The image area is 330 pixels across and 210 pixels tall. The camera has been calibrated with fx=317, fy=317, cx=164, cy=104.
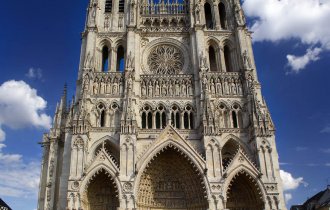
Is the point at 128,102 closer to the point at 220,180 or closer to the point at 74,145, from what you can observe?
the point at 74,145

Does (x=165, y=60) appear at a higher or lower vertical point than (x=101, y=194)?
higher

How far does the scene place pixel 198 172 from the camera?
20.8 m

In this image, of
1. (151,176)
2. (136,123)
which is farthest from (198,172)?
(136,123)

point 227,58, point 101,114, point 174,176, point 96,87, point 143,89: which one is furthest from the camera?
point 227,58

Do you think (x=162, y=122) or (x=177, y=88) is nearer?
(x=162, y=122)

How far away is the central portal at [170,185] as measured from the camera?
→ 21.4 metres

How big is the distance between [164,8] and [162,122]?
11624 millimetres

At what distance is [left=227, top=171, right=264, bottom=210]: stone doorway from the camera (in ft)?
69.1

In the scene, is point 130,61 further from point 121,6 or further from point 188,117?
point 121,6

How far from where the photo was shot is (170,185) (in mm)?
22531

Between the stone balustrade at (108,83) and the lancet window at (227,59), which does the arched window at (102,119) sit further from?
the lancet window at (227,59)

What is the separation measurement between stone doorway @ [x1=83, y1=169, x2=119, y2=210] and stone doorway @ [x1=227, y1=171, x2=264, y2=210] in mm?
7895

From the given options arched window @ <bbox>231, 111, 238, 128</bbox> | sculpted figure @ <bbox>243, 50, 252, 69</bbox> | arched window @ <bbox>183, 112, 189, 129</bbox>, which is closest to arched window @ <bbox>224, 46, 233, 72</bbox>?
sculpted figure @ <bbox>243, 50, 252, 69</bbox>

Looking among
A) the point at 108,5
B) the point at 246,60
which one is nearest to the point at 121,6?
the point at 108,5
